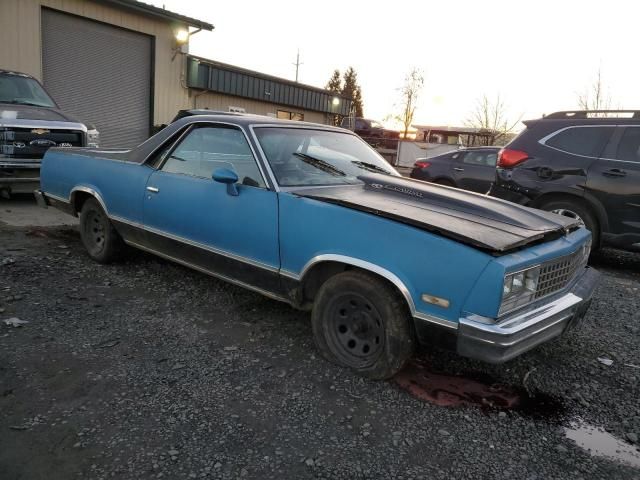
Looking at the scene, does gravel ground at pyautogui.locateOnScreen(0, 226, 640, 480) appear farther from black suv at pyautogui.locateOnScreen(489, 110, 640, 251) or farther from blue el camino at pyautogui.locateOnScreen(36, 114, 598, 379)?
black suv at pyautogui.locateOnScreen(489, 110, 640, 251)

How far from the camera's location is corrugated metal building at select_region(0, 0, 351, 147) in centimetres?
1168

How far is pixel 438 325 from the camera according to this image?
8.98 ft

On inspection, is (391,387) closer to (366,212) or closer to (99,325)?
(366,212)

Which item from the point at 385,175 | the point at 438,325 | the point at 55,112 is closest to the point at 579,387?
the point at 438,325

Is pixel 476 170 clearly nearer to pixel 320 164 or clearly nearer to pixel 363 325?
pixel 320 164

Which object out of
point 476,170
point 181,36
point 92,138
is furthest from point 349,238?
point 181,36

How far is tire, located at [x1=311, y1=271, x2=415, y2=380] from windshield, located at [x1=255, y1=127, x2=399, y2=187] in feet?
2.99

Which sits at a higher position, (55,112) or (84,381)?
(55,112)

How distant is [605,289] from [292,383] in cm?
401

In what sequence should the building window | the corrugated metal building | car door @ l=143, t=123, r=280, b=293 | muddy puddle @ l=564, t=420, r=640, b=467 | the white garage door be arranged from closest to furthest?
1. muddy puddle @ l=564, t=420, r=640, b=467
2. car door @ l=143, t=123, r=280, b=293
3. the corrugated metal building
4. the white garage door
5. the building window

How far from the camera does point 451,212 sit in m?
3.28

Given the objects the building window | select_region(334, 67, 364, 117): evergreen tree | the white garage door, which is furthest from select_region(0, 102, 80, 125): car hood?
select_region(334, 67, 364, 117): evergreen tree

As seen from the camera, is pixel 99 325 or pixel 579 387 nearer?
pixel 579 387

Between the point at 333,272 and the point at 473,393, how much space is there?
1.15 m
